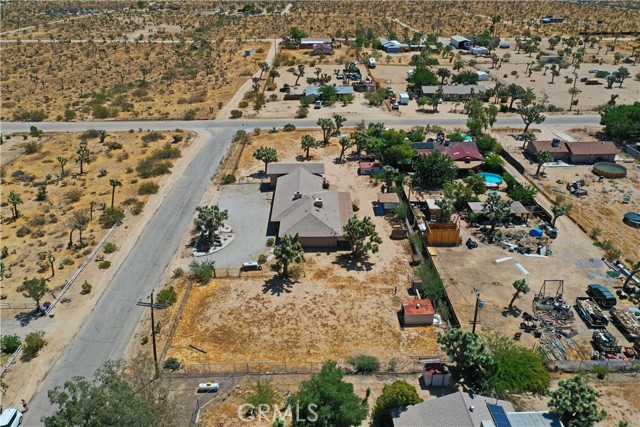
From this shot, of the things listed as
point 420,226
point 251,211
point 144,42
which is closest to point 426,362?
point 420,226

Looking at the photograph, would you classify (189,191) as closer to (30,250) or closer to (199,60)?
(30,250)

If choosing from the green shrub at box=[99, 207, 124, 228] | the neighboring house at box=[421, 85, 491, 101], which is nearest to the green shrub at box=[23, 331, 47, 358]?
the green shrub at box=[99, 207, 124, 228]

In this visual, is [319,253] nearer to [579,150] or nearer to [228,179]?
[228,179]

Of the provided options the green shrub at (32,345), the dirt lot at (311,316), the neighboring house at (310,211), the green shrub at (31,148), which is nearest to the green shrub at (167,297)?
the dirt lot at (311,316)

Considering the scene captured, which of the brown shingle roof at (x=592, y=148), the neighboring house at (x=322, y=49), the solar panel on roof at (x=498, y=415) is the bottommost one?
the solar panel on roof at (x=498, y=415)

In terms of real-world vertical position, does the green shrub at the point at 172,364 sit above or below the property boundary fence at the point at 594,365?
below

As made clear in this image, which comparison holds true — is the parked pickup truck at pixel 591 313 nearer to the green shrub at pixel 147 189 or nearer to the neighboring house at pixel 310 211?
the neighboring house at pixel 310 211
